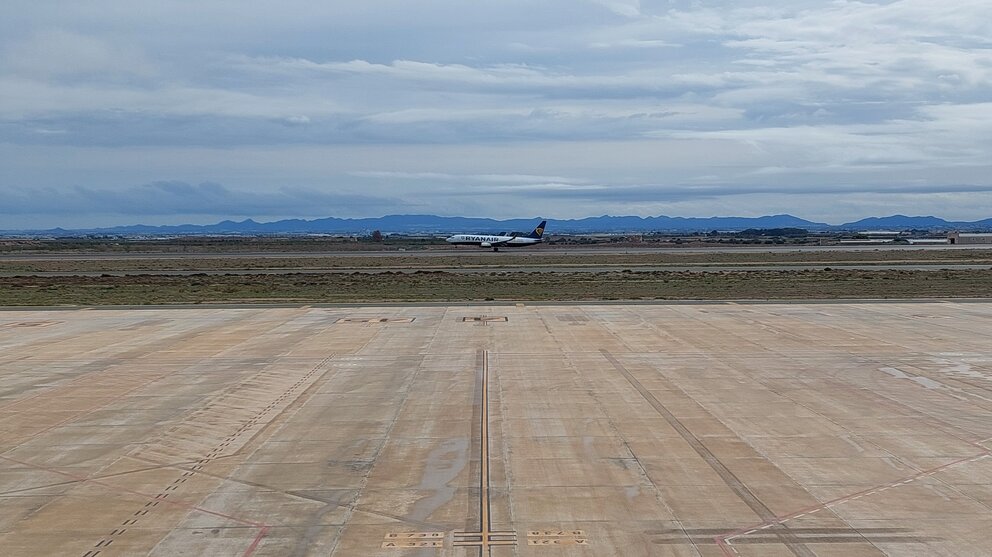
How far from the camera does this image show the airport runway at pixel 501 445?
11.4 meters

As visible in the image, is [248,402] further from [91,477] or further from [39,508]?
[39,508]

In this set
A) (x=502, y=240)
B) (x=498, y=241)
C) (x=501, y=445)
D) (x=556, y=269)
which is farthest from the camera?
(x=502, y=240)

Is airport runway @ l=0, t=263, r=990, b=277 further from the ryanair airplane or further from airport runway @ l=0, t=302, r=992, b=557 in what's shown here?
airport runway @ l=0, t=302, r=992, b=557

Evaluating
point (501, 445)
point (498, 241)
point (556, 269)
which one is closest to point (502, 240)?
point (498, 241)

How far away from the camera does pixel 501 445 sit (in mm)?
15789

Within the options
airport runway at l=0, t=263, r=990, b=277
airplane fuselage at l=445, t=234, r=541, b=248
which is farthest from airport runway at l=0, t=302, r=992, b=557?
airplane fuselage at l=445, t=234, r=541, b=248

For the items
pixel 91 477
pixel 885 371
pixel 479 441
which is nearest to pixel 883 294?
pixel 885 371

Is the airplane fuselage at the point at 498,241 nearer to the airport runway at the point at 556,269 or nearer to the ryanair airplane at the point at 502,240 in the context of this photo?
the ryanair airplane at the point at 502,240

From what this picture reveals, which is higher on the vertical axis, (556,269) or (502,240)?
(502,240)

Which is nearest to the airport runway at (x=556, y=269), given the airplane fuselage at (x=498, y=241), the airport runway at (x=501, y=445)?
the airplane fuselage at (x=498, y=241)

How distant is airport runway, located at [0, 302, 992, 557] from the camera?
1140cm

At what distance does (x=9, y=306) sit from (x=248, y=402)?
32222mm

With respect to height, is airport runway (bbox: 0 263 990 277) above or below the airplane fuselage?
below

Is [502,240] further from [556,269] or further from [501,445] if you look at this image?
[501,445]
